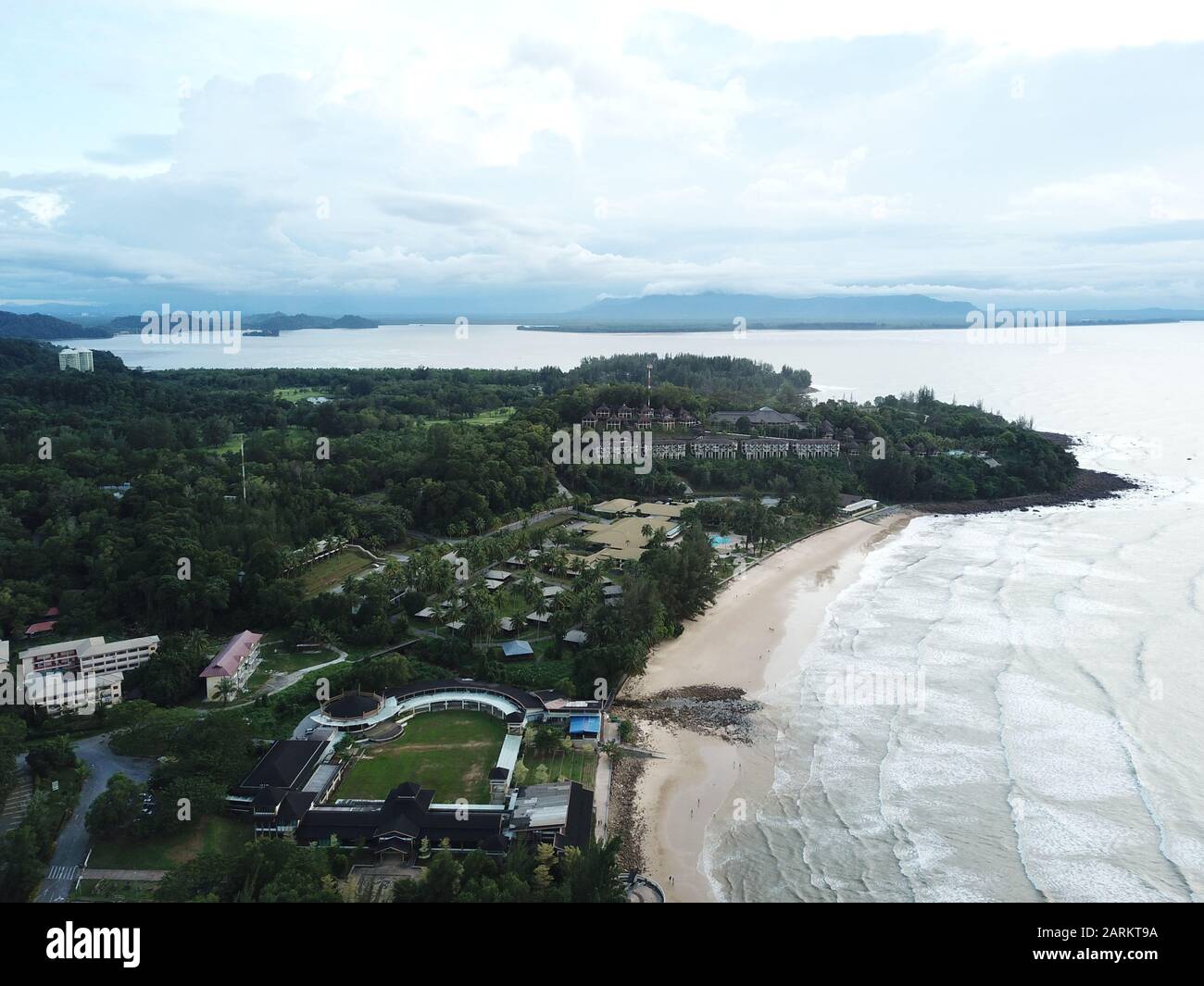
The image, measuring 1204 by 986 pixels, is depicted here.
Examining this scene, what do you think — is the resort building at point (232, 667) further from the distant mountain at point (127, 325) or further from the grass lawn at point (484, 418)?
the distant mountain at point (127, 325)

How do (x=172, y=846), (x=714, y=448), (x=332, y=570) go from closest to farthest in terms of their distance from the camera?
(x=172, y=846)
(x=332, y=570)
(x=714, y=448)

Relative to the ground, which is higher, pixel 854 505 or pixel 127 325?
pixel 127 325

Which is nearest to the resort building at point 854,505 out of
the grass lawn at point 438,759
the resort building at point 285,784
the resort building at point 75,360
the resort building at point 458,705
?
the resort building at point 458,705

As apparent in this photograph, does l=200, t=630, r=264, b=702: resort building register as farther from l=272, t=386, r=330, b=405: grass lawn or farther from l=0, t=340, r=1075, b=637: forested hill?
l=272, t=386, r=330, b=405: grass lawn

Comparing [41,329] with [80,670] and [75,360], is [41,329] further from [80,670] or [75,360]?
[80,670]

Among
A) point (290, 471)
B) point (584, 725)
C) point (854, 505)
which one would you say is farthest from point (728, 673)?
point (290, 471)

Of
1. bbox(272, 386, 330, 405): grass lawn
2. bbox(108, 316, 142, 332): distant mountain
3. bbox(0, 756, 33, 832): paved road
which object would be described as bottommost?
bbox(0, 756, 33, 832): paved road

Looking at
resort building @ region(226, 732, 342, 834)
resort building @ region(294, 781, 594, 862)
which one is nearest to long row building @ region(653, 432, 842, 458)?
resort building @ region(226, 732, 342, 834)
